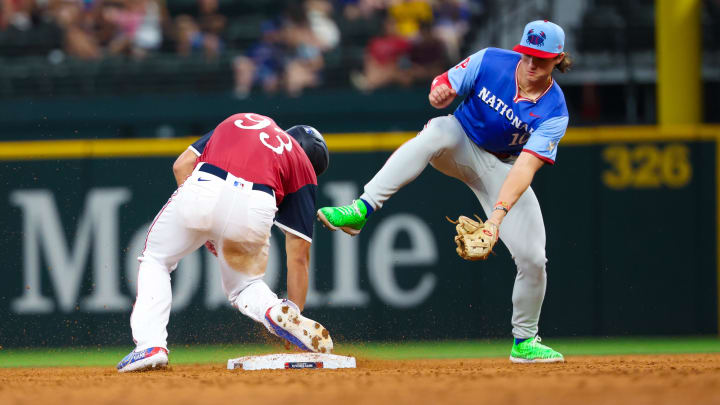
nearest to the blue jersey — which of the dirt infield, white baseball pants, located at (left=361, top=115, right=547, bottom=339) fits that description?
white baseball pants, located at (left=361, top=115, right=547, bottom=339)

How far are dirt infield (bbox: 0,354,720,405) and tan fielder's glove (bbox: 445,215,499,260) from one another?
1.99ft

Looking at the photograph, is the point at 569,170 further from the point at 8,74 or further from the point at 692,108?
the point at 8,74

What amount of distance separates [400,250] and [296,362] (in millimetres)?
3148

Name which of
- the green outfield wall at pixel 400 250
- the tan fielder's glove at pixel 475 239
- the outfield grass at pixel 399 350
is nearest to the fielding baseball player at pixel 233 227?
the tan fielder's glove at pixel 475 239

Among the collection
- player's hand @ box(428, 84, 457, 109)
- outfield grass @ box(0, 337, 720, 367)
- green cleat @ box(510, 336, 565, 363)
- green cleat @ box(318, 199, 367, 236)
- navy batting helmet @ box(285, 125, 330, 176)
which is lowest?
outfield grass @ box(0, 337, 720, 367)

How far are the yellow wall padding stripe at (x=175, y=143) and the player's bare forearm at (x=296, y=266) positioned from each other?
2959 millimetres

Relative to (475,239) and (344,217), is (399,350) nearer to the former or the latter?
(344,217)

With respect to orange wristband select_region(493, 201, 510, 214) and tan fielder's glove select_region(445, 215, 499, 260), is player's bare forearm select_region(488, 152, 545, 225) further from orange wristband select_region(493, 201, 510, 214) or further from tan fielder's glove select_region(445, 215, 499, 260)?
tan fielder's glove select_region(445, 215, 499, 260)

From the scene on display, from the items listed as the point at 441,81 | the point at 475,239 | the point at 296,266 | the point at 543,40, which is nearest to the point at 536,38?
the point at 543,40

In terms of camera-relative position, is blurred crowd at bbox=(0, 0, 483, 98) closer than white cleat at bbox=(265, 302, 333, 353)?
No

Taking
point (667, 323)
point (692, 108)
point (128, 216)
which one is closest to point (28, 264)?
point (128, 216)

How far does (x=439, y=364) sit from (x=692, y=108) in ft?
13.6

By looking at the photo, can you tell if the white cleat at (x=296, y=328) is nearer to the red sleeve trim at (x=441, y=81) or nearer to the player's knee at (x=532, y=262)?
the player's knee at (x=532, y=262)

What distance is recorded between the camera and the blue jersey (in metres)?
5.62
